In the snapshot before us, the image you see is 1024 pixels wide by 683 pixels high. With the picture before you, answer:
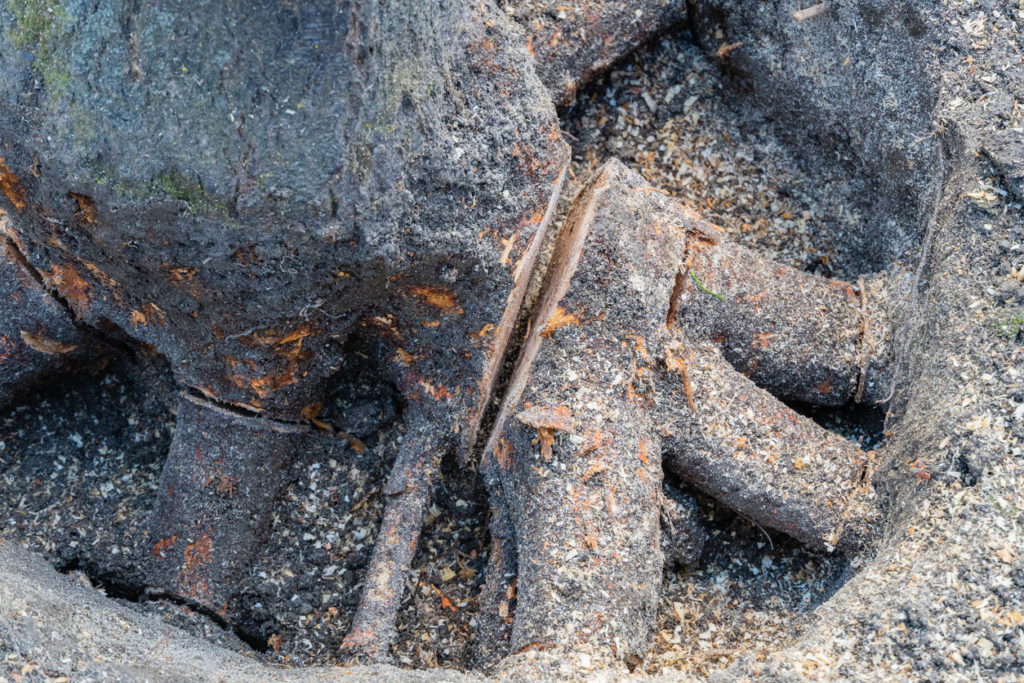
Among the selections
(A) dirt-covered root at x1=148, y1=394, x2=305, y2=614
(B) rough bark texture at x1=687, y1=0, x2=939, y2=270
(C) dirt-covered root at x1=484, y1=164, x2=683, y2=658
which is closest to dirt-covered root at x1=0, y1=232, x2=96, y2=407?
(A) dirt-covered root at x1=148, y1=394, x2=305, y2=614

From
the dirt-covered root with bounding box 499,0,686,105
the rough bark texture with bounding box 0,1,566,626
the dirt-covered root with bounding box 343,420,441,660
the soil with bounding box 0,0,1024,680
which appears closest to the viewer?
the rough bark texture with bounding box 0,1,566,626

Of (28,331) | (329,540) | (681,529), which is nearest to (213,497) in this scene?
(329,540)

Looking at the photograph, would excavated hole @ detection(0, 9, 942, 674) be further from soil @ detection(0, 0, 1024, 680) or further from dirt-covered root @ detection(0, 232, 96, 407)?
dirt-covered root @ detection(0, 232, 96, 407)

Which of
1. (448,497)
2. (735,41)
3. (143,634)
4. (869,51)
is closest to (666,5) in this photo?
(735,41)

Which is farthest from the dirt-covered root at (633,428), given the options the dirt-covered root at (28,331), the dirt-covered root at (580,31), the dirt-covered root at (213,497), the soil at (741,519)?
the dirt-covered root at (28,331)

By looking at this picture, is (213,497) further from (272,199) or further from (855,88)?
(855,88)

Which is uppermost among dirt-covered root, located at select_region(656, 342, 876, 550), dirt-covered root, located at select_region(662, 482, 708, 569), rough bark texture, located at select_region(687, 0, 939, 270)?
rough bark texture, located at select_region(687, 0, 939, 270)

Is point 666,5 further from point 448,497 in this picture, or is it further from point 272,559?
point 272,559
